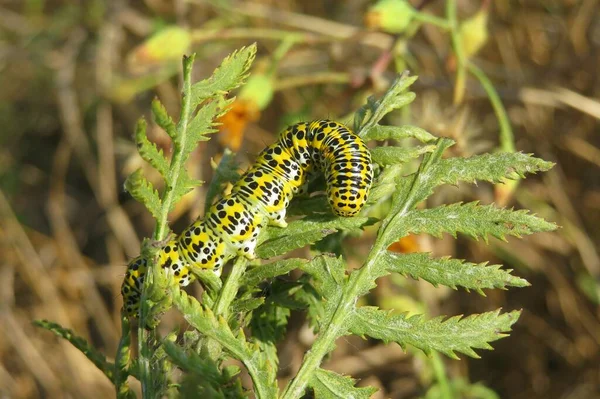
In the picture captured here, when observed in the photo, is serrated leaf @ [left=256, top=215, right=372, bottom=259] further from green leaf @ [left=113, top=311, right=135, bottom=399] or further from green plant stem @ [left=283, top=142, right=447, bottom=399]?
green leaf @ [left=113, top=311, right=135, bottom=399]

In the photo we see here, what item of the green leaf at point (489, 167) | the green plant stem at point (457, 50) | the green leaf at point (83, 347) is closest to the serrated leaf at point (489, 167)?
the green leaf at point (489, 167)

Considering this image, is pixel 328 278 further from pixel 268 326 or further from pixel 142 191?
pixel 142 191

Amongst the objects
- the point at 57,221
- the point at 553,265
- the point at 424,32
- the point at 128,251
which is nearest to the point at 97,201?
the point at 57,221

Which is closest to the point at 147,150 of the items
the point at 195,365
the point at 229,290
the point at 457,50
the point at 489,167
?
the point at 229,290

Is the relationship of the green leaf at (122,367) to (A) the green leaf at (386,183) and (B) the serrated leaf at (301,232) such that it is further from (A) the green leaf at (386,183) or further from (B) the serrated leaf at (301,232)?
(A) the green leaf at (386,183)

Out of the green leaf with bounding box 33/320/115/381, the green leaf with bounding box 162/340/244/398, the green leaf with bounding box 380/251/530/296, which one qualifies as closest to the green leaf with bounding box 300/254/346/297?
the green leaf with bounding box 380/251/530/296
